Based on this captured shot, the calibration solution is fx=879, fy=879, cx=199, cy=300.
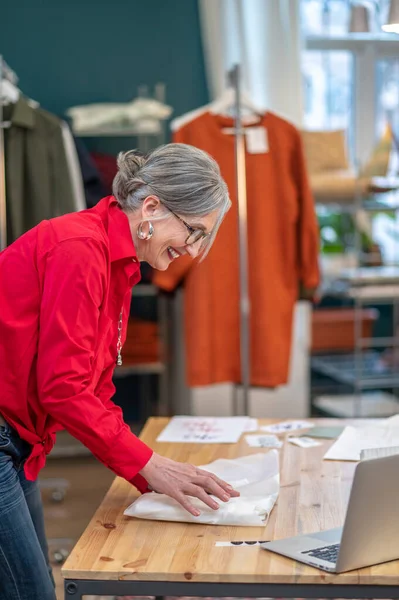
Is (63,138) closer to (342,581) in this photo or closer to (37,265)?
(37,265)

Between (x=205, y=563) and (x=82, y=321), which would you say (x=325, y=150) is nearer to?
(x=82, y=321)

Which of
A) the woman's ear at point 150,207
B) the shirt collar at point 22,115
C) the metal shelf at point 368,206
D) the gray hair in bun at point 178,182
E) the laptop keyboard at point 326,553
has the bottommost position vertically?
the metal shelf at point 368,206

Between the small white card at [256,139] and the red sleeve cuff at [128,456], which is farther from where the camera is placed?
the small white card at [256,139]

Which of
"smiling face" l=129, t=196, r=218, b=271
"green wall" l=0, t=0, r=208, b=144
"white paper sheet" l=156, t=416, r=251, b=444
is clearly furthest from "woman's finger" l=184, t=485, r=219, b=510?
"green wall" l=0, t=0, r=208, b=144

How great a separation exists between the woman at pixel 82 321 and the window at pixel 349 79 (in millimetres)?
4077

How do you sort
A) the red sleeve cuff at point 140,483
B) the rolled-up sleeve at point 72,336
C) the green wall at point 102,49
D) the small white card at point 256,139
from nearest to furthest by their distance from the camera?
the rolled-up sleeve at point 72,336, the red sleeve cuff at point 140,483, the small white card at point 256,139, the green wall at point 102,49

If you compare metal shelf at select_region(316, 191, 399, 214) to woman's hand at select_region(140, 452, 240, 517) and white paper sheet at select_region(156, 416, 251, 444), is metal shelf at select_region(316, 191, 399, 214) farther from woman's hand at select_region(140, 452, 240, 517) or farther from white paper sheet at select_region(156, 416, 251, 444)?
woman's hand at select_region(140, 452, 240, 517)

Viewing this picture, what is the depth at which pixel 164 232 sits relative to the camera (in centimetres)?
178

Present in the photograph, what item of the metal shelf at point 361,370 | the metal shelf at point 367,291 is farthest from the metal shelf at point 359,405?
the metal shelf at point 367,291

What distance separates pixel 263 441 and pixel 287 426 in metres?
0.18

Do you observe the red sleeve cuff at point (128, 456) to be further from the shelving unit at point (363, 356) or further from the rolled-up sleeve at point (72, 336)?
the shelving unit at point (363, 356)

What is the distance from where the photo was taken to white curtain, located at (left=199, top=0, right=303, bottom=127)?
4.75m

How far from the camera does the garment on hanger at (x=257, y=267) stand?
4.08 m

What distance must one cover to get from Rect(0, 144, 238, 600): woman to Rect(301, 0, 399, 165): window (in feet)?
13.4
